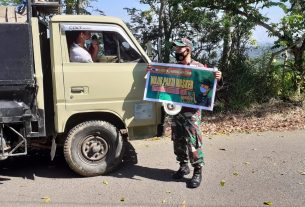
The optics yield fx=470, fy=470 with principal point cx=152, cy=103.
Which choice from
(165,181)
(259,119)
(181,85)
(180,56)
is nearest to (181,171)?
(165,181)

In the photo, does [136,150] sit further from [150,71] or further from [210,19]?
[210,19]

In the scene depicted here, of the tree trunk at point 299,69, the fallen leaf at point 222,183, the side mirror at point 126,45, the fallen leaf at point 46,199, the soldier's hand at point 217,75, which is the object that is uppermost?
the side mirror at point 126,45

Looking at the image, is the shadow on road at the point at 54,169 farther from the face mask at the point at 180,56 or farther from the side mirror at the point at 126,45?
the side mirror at the point at 126,45

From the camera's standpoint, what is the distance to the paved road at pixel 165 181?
5.29m

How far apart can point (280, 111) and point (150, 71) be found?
4694mm

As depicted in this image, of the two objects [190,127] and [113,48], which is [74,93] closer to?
[113,48]

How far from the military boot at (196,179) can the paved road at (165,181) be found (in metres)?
0.07

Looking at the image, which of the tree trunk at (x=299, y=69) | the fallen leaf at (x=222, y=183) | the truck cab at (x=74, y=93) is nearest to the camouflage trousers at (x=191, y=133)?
the fallen leaf at (x=222, y=183)

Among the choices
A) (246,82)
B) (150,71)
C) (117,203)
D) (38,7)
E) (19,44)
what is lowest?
(117,203)

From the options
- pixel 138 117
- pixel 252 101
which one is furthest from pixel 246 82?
pixel 138 117

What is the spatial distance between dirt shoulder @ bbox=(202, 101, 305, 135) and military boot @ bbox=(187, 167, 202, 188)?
2.90 metres

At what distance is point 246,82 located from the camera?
10.3 metres

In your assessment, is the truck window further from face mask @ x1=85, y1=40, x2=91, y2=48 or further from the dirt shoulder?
the dirt shoulder

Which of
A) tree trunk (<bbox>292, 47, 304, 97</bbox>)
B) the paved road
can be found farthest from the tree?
the paved road
